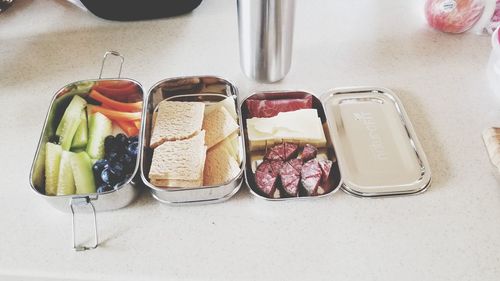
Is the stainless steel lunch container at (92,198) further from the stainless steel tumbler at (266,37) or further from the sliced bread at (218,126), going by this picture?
the stainless steel tumbler at (266,37)

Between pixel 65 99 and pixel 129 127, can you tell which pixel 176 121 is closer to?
pixel 129 127

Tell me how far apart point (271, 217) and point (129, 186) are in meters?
0.20

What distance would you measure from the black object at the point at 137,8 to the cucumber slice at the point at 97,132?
27 cm

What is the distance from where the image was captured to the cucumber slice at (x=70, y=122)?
2.15 feet

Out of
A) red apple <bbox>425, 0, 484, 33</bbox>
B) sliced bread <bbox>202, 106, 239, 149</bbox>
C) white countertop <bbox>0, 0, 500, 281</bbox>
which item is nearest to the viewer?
white countertop <bbox>0, 0, 500, 281</bbox>

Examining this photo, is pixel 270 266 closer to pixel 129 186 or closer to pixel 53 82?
pixel 129 186

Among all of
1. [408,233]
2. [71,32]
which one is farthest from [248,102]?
[71,32]

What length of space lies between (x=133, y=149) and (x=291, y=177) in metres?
0.23

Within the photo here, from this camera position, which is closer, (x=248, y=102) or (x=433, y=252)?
(x=433, y=252)

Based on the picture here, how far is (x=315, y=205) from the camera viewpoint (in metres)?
0.60

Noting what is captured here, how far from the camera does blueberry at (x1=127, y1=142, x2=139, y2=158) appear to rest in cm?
62

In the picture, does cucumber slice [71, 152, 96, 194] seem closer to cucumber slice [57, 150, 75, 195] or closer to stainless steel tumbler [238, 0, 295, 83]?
cucumber slice [57, 150, 75, 195]

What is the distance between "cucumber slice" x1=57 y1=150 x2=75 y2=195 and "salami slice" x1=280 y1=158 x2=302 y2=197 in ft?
0.98

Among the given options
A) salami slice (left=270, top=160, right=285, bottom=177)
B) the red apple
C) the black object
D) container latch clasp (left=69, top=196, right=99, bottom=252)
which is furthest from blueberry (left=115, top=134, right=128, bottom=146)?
the red apple
